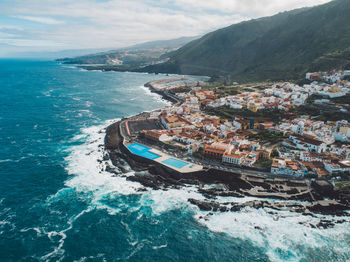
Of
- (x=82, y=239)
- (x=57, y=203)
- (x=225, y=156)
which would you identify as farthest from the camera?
(x=225, y=156)

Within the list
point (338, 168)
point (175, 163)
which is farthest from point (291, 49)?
point (175, 163)

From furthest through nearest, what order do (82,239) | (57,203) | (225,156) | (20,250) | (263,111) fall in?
1. (263,111)
2. (225,156)
3. (57,203)
4. (82,239)
5. (20,250)

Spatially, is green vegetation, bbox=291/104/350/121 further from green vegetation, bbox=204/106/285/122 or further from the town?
green vegetation, bbox=204/106/285/122

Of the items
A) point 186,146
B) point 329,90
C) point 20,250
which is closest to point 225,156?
point 186,146

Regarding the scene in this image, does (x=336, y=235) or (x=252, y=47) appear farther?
(x=252, y=47)

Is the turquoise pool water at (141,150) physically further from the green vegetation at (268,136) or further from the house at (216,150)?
the green vegetation at (268,136)

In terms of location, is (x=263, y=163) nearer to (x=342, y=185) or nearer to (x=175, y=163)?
(x=342, y=185)

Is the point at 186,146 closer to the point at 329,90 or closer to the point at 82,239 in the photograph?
the point at 82,239
